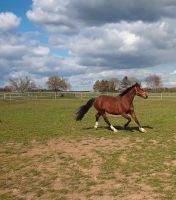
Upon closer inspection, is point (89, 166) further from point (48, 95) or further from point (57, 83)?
point (57, 83)

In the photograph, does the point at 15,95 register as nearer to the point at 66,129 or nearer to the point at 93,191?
the point at 66,129

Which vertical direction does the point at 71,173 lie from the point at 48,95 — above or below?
below

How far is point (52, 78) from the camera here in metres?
96.6

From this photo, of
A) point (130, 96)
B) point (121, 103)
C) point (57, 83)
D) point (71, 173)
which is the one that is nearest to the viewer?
point (71, 173)

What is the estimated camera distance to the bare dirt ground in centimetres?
655

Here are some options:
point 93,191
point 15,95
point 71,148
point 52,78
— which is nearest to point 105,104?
point 71,148

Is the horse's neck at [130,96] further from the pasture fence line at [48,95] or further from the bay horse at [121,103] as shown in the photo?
the pasture fence line at [48,95]

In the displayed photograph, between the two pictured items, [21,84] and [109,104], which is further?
[21,84]

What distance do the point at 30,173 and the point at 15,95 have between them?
47.2m

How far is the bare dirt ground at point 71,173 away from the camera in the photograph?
6.55m

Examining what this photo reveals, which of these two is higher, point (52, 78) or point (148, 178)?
point (52, 78)

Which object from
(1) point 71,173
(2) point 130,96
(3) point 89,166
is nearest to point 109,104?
(2) point 130,96

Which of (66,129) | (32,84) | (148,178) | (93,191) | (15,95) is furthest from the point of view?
(32,84)

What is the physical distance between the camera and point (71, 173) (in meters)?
7.88
